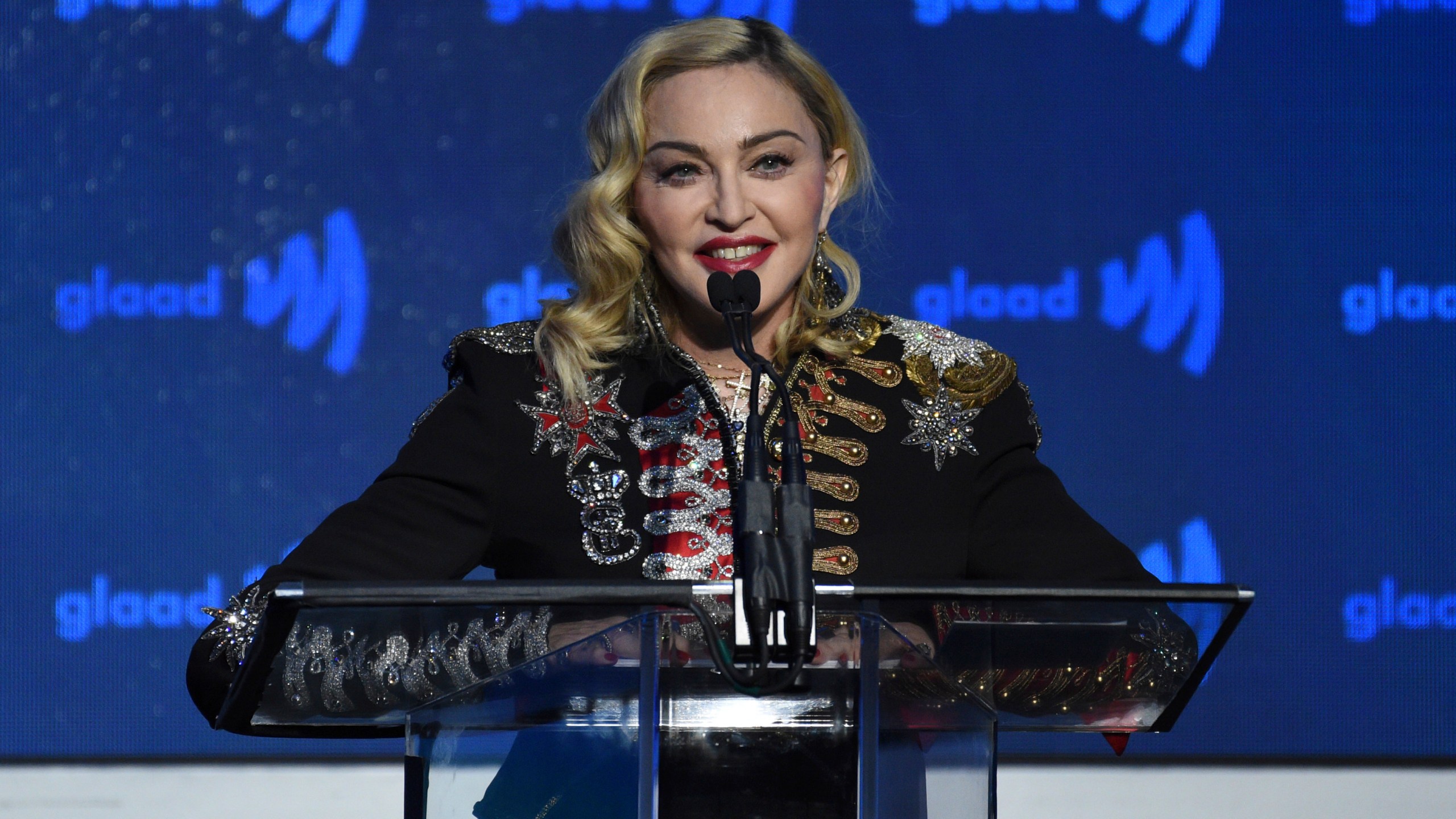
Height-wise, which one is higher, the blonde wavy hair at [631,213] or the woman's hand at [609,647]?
the blonde wavy hair at [631,213]

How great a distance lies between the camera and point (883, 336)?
1.71m

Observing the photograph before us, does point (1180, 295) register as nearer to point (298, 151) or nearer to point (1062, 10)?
point (1062, 10)

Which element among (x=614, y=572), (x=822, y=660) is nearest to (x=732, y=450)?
(x=614, y=572)

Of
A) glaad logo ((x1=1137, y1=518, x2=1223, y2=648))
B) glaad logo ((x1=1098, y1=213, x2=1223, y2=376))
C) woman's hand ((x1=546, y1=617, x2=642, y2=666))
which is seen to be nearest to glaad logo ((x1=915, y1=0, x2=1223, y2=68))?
glaad logo ((x1=1098, y1=213, x2=1223, y2=376))

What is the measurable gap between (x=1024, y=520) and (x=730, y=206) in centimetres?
46

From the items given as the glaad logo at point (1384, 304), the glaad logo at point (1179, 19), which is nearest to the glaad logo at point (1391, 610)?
the glaad logo at point (1384, 304)

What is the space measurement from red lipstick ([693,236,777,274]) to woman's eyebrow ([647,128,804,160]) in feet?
0.32

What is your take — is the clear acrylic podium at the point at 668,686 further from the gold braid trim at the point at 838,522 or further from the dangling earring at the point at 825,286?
the dangling earring at the point at 825,286

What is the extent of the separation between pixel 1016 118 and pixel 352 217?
122 cm

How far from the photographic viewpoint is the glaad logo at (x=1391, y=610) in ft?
8.27

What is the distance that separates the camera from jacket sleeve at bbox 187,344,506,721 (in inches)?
53.4

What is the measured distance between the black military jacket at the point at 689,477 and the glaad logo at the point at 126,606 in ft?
3.79

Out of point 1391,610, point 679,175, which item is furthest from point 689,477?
point 1391,610

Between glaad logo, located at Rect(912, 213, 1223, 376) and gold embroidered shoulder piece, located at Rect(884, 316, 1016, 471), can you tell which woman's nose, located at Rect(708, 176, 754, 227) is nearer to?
gold embroidered shoulder piece, located at Rect(884, 316, 1016, 471)
